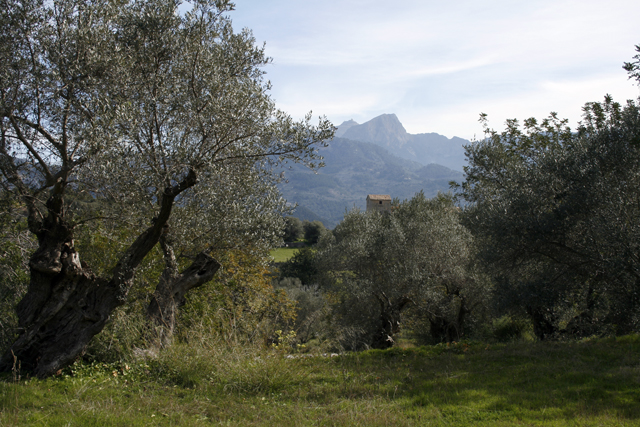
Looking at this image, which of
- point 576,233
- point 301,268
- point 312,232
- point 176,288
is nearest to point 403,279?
point 576,233

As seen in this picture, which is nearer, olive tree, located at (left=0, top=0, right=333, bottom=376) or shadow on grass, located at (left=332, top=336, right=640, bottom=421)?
shadow on grass, located at (left=332, top=336, right=640, bottom=421)

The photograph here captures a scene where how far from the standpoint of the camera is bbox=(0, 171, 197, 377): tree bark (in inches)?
259

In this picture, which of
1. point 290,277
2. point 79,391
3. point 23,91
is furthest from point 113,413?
point 290,277

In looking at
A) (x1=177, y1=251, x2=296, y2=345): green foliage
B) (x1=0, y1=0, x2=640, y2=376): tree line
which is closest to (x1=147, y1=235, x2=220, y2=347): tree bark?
(x1=0, y1=0, x2=640, y2=376): tree line

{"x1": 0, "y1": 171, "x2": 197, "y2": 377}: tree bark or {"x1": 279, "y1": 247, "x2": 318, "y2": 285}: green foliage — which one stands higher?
{"x1": 0, "y1": 171, "x2": 197, "y2": 377}: tree bark

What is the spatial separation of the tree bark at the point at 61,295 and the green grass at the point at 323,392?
1.97 feet

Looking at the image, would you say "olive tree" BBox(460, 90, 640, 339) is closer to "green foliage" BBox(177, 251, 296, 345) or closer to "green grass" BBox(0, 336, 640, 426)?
"green grass" BBox(0, 336, 640, 426)

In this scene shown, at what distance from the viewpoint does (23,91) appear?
7.00 meters

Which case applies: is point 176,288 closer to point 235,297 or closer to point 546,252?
point 235,297

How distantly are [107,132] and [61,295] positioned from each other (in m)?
3.34

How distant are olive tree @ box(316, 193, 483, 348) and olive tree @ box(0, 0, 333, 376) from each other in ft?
35.9

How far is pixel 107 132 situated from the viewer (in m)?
6.29

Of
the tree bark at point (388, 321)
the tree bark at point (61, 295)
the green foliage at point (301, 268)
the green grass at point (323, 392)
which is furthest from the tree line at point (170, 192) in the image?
the green foliage at point (301, 268)

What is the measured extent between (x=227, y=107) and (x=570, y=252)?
10.4 meters
